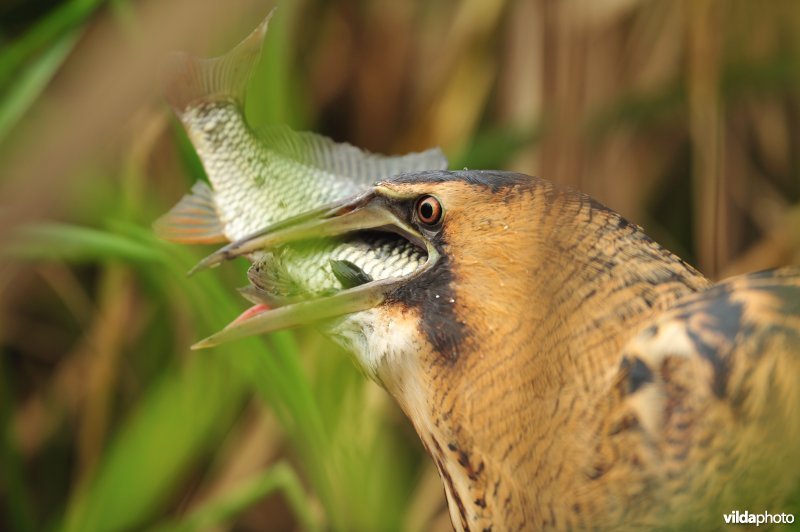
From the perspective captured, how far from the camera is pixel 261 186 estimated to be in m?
0.93

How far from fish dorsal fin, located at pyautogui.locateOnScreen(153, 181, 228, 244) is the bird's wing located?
410 mm

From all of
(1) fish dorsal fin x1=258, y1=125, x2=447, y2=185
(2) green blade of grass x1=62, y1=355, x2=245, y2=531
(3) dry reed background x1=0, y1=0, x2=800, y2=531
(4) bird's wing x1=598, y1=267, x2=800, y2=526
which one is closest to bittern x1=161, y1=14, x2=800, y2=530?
(4) bird's wing x1=598, y1=267, x2=800, y2=526

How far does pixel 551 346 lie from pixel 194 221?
376 millimetres

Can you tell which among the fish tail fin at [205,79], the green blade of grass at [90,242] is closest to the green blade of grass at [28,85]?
the green blade of grass at [90,242]

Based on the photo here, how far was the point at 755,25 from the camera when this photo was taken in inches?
77.1

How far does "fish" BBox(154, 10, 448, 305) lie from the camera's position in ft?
2.79

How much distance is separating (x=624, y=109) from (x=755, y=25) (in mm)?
326

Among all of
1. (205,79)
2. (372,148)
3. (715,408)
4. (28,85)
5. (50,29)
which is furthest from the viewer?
(372,148)

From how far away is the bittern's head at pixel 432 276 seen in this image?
82 cm

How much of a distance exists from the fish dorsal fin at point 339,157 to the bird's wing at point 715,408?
0.33 meters

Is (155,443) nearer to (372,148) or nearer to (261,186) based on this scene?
(261,186)

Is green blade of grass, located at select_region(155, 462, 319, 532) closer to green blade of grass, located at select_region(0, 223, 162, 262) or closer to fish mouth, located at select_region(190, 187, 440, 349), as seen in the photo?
green blade of grass, located at select_region(0, 223, 162, 262)

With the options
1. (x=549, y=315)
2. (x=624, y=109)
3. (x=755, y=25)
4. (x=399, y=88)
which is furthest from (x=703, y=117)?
(x=549, y=315)

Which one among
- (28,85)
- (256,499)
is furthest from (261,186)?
(256,499)
